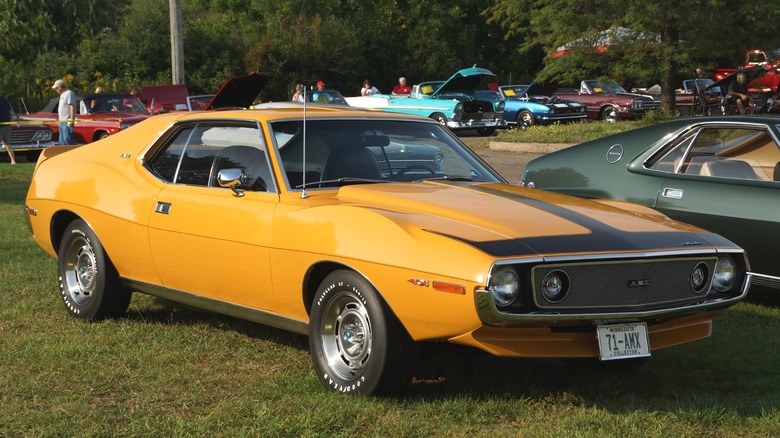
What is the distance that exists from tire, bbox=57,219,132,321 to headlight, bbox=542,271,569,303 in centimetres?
318

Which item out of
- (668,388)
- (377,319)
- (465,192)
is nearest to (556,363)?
(668,388)

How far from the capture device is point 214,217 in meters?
5.98

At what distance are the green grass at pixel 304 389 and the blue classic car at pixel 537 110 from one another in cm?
2431

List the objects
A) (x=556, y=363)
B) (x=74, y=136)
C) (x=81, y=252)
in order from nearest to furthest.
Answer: (x=556, y=363) < (x=81, y=252) < (x=74, y=136)

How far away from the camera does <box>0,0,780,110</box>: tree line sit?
952 inches

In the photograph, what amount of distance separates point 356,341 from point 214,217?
131cm

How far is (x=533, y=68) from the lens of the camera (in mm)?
Answer: 60344

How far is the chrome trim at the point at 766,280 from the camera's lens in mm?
7070

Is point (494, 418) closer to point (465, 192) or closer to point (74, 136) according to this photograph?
point (465, 192)

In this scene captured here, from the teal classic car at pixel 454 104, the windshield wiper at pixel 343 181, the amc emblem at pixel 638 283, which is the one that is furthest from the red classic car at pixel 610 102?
the amc emblem at pixel 638 283

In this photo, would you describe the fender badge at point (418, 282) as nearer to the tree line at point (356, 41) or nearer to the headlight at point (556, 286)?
the headlight at point (556, 286)

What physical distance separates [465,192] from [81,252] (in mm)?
2831

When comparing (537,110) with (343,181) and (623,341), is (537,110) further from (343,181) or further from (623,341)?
(623,341)

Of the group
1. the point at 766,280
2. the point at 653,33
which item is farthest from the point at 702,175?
the point at 653,33
